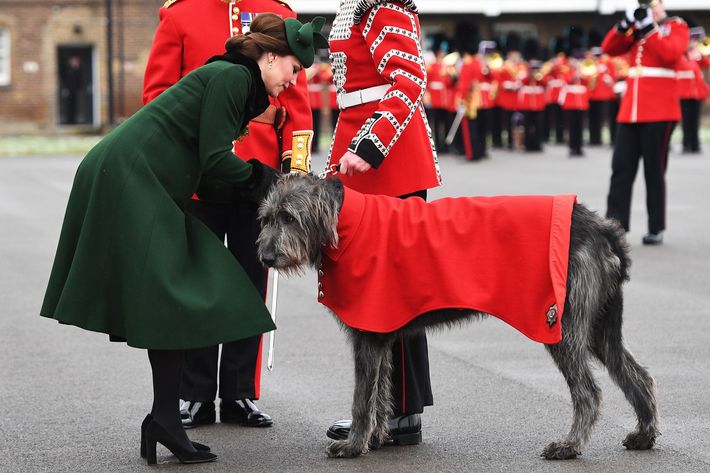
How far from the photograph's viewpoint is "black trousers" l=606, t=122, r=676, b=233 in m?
12.3

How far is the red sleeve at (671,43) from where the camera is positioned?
12492mm

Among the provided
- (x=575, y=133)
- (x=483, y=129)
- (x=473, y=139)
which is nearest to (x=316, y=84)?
(x=483, y=129)

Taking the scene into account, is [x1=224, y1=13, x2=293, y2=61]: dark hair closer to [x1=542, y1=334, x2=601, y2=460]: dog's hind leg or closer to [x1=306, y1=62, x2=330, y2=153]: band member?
[x1=542, y1=334, x2=601, y2=460]: dog's hind leg

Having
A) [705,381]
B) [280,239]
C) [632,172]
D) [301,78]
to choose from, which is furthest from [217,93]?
[632,172]

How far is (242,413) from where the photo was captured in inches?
237

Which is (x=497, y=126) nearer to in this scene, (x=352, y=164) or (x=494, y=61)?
(x=494, y=61)

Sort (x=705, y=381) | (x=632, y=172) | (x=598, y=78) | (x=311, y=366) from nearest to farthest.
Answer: (x=705, y=381), (x=311, y=366), (x=632, y=172), (x=598, y=78)

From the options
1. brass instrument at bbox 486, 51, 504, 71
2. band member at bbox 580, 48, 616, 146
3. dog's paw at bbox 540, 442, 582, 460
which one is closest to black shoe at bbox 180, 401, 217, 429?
dog's paw at bbox 540, 442, 582, 460

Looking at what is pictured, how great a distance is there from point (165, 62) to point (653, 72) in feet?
25.5

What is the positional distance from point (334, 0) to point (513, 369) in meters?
30.9

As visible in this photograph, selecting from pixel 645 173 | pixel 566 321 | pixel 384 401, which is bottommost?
pixel 384 401

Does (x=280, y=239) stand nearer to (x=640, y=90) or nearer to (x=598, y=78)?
(x=640, y=90)

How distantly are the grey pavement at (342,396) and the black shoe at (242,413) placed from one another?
69mm

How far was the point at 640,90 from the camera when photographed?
12508mm
